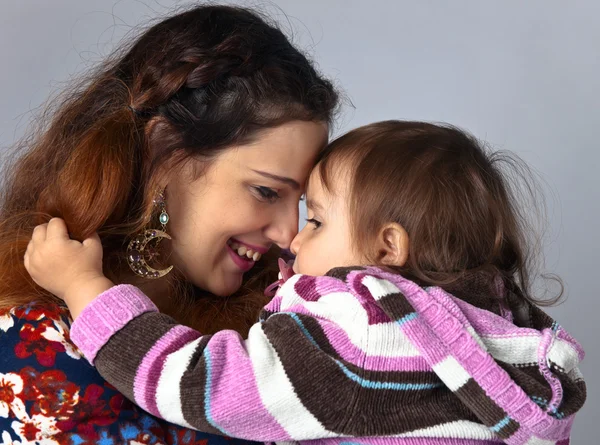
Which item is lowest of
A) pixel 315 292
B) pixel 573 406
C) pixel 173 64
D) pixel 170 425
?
pixel 170 425

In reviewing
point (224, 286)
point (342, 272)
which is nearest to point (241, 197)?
point (224, 286)

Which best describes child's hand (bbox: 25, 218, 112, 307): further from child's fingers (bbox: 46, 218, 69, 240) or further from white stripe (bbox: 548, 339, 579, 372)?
white stripe (bbox: 548, 339, 579, 372)

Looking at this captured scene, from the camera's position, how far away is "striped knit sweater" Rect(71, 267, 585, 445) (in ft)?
5.23

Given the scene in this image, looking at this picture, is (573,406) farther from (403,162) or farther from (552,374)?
(403,162)

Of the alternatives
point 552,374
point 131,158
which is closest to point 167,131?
point 131,158

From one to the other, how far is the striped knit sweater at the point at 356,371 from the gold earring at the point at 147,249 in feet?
1.02

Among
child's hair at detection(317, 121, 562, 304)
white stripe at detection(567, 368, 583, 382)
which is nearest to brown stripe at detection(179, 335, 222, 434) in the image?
child's hair at detection(317, 121, 562, 304)

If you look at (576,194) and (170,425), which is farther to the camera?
(576,194)

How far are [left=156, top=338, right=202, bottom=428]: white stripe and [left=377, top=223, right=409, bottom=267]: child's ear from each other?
0.46m

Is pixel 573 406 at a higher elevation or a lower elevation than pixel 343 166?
lower

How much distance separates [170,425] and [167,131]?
648mm

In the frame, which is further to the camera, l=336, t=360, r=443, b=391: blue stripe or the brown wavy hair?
the brown wavy hair

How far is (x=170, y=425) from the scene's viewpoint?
5.86 ft

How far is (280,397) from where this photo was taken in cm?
159
